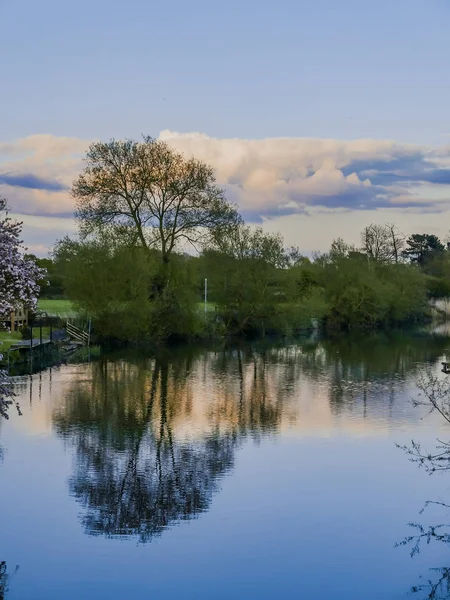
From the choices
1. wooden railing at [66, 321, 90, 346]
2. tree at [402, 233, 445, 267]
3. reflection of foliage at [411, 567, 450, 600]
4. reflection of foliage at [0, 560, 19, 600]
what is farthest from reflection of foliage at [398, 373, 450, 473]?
tree at [402, 233, 445, 267]

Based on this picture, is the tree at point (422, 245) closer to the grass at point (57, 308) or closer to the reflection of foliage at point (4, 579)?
the grass at point (57, 308)

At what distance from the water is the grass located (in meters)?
15.4

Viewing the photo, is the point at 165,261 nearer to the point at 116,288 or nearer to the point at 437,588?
the point at 116,288

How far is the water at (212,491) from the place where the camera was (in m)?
11.2

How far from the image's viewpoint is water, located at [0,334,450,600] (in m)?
11.2

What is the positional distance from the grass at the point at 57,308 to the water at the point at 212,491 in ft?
50.4

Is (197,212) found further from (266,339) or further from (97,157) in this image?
(266,339)

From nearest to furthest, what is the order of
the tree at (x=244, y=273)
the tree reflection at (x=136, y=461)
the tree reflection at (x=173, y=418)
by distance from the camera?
the tree reflection at (x=136, y=461), the tree reflection at (x=173, y=418), the tree at (x=244, y=273)

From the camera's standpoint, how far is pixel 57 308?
167 ft

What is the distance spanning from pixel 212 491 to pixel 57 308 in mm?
37353

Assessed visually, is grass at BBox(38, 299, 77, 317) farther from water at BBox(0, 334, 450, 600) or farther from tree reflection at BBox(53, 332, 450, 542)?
water at BBox(0, 334, 450, 600)

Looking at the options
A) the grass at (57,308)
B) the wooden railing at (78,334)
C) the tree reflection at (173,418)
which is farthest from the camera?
the grass at (57,308)

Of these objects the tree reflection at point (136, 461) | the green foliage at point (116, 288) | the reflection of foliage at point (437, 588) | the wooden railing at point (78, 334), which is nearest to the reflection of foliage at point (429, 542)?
the reflection of foliage at point (437, 588)

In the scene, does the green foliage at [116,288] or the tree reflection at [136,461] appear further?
the green foliage at [116,288]
